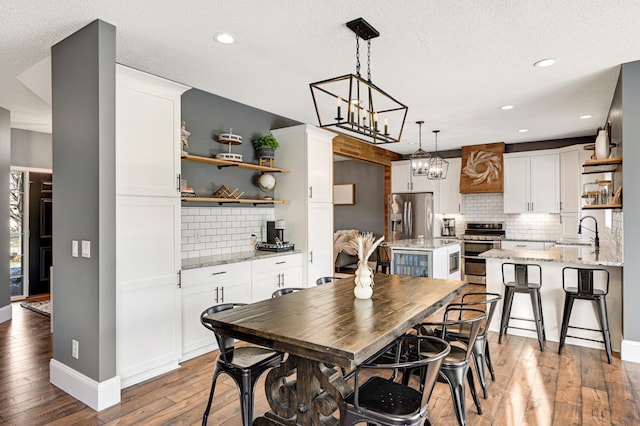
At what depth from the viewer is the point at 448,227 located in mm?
7750

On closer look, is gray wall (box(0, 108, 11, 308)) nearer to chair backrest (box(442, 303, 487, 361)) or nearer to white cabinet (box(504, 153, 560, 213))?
chair backrest (box(442, 303, 487, 361))

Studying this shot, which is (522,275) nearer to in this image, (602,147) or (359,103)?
(602,147)

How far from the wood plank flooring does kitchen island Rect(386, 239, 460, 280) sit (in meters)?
1.74

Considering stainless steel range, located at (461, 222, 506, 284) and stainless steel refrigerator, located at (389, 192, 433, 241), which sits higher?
stainless steel refrigerator, located at (389, 192, 433, 241)

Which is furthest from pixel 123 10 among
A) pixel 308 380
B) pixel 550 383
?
pixel 550 383

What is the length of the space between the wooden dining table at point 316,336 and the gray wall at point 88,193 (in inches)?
39.8

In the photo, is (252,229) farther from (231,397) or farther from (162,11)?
(162,11)

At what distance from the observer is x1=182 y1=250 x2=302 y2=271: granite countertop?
140 inches

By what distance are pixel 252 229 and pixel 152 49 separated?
2323 millimetres

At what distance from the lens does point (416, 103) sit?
447 centimetres

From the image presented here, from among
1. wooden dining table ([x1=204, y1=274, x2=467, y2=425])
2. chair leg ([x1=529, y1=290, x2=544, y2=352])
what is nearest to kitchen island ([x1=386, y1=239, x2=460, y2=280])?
chair leg ([x1=529, y1=290, x2=544, y2=352])

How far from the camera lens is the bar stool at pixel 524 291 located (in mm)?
3771

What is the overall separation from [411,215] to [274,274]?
166 inches

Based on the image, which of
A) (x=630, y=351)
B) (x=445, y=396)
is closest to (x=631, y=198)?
(x=630, y=351)
